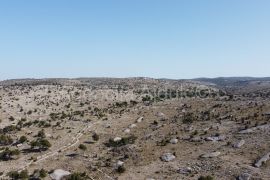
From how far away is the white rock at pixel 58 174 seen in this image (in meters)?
43.4

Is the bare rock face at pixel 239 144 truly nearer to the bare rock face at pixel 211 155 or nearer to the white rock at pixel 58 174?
the bare rock face at pixel 211 155

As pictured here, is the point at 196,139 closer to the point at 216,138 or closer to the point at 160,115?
the point at 216,138

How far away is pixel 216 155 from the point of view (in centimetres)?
4575

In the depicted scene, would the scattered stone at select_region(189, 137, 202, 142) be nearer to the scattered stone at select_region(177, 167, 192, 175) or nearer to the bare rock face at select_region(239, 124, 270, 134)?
the bare rock face at select_region(239, 124, 270, 134)

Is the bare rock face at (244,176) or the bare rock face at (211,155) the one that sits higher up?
the bare rock face at (211,155)

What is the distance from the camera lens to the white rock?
1707 inches

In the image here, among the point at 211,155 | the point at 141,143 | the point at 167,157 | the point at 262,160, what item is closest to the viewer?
the point at 262,160

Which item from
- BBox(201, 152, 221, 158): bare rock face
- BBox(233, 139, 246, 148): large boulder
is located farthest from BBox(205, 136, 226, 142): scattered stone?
BBox(201, 152, 221, 158): bare rock face

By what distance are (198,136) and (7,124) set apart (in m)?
39.1

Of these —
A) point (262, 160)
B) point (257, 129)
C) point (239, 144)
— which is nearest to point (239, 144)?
point (239, 144)

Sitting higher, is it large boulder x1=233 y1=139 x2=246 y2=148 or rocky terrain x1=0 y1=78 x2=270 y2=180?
large boulder x1=233 y1=139 x2=246 y2=148

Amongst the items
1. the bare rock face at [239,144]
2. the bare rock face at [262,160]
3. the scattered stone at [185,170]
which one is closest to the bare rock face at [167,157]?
the scattered stone at [185,170]

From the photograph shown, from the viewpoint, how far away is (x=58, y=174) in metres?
44.1

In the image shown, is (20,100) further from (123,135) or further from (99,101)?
(123,135)
